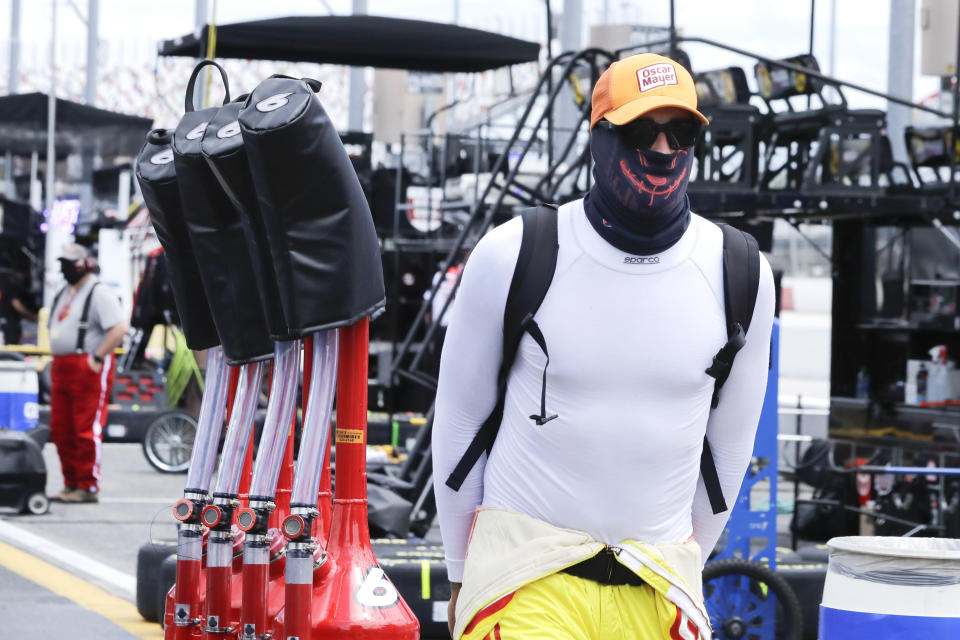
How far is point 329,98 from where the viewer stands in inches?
2153

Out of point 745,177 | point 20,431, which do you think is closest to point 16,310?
point 20,431

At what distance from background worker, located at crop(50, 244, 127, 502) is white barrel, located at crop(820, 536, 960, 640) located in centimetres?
875

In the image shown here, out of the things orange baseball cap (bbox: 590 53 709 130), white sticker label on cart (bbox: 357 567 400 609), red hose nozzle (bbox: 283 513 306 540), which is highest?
orange baseball cap (bbox: 590 53 709 130)

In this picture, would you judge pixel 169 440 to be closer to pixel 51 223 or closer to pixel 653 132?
pixel 653 132

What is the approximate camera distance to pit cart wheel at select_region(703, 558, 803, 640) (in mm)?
7367

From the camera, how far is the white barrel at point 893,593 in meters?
4.60

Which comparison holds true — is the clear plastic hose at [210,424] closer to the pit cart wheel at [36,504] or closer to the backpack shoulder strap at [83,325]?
the pit cart wheel at [36,504]

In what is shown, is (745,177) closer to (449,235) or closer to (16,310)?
(449,235)

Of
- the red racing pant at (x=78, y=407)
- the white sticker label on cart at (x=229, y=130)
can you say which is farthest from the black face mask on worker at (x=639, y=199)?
the red racing pant at (x=78, y=407)

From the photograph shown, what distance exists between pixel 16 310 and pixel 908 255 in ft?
64.2

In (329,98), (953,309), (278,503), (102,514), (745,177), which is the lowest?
(102,514)

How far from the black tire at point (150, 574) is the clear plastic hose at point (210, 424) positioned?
→ 2.46 meters

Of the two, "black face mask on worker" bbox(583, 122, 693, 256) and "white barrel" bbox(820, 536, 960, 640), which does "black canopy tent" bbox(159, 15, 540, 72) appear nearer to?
"white barrel" bbox(820, 536, 960, 640)

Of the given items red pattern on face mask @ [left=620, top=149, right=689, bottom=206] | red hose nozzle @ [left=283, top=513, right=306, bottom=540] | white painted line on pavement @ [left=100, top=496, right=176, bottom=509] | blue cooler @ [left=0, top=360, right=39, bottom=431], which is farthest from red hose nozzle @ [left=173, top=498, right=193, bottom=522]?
white painted line on pavement @ [left=100, top=496, right=176, bottom=509]
